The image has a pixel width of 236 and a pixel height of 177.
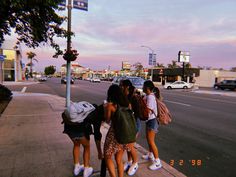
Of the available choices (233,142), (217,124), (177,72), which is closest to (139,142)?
(233,142)

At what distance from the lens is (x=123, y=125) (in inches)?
110

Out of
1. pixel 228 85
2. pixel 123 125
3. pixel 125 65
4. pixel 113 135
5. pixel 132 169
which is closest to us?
pixel 123 125

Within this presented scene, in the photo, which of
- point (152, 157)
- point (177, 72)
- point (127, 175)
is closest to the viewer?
point (127, 175)

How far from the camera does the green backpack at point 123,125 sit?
278 cm

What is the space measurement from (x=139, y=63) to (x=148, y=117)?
9624cm

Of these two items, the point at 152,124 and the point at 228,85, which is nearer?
the point at 152,124

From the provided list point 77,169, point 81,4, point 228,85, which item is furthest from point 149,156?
point 228,85

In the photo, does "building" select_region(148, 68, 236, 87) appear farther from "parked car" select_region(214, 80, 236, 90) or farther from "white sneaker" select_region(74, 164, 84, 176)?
"white sneaker" select_region(74, 164, 84, 176)

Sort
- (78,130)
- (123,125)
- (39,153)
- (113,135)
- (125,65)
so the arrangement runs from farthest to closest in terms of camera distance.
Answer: (125,65)
(39,153)
(78,130)
(113,135)
(123,125)

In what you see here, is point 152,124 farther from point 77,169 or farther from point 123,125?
point 77,169

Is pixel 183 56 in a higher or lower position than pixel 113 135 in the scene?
higher

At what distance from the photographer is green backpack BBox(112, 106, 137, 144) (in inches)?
110

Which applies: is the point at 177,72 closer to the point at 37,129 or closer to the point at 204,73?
the point at 204,73

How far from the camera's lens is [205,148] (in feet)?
16.6
